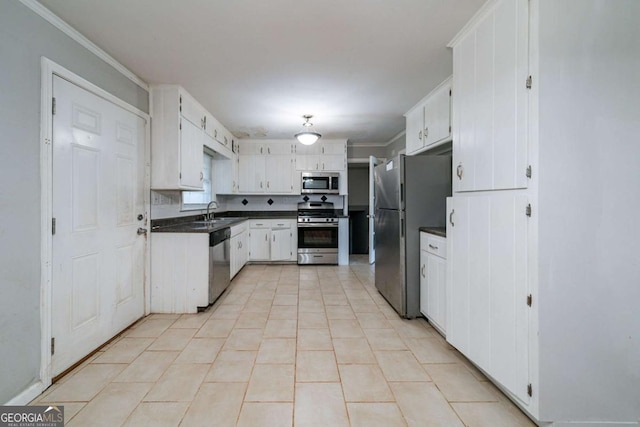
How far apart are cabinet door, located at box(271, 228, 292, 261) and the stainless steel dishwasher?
63.0 inches

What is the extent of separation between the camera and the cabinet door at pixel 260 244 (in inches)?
214

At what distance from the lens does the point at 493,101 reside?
1.69 meters

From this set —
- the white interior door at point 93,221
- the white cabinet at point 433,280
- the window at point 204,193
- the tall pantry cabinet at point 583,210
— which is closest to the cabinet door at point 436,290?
the white cabinet at point 433,280

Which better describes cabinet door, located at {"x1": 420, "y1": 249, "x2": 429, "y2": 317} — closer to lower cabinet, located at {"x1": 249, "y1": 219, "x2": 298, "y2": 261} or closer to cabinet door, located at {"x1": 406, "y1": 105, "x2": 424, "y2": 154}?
cabinet door, located at {"x1": 406, "y1": 105, "x2": 424, "y2": 154}

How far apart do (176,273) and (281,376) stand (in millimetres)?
1733

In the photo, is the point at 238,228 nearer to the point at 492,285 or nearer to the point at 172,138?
the point at 172,138

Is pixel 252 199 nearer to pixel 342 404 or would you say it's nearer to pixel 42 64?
pixel 42 64

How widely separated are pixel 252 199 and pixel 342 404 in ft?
15.6

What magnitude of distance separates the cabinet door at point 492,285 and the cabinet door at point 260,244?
150 inches

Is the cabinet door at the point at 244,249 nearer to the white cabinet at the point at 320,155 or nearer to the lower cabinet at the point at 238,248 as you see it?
the lower cabinet at the point at 238,248

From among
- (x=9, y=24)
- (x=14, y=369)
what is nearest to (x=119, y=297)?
(x=14, y=369)

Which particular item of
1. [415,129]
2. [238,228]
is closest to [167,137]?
[238,228]

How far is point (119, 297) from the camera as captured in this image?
257 cm

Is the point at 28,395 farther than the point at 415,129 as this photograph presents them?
No
